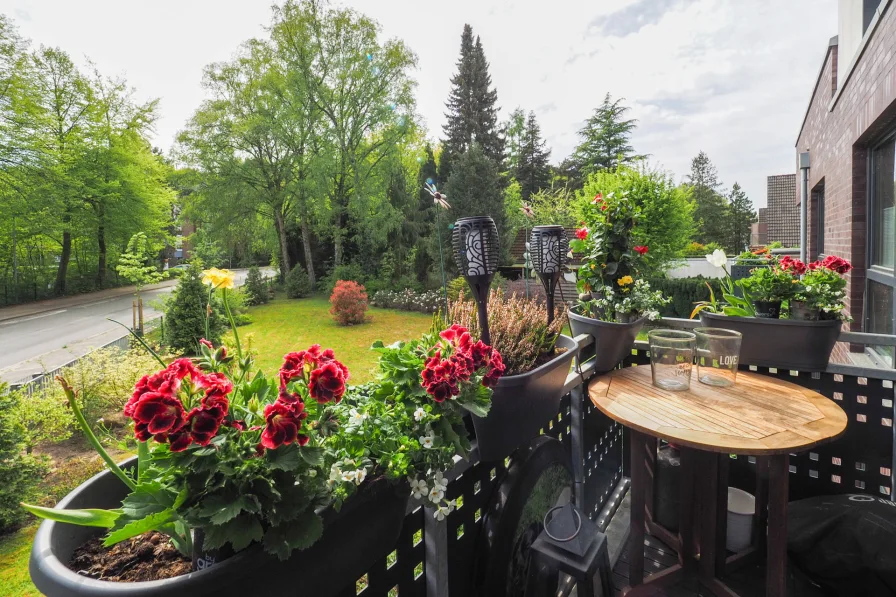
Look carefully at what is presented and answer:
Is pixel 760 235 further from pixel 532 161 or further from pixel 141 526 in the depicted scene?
pixel 141 526

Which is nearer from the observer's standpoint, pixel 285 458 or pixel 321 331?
pixel 285 458

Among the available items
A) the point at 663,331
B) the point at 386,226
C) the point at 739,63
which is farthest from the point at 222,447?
the point at 386,226

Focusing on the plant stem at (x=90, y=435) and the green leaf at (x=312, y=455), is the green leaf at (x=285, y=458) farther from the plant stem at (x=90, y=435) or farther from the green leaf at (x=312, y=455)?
the plant stem at (x=90, y=435)

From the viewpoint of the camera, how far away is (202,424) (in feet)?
1.46

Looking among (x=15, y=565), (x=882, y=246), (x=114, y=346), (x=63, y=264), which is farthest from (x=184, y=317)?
(x=63, y=264)

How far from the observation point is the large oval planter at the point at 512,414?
924mm

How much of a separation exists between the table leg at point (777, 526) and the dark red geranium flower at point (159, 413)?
4.78ft

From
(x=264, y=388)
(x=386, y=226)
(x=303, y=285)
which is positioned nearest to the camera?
(x=264, y=388)

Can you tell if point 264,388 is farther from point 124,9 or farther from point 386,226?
point 386,226

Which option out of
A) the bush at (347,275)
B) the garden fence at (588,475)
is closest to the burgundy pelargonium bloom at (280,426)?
the garden fence at (588,475)

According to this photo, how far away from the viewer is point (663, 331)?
1.40 metres

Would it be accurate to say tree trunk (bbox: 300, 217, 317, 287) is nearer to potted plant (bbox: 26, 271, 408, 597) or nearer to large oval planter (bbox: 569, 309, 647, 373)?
large oval planter (bbox: 569, 309, 647, 373)

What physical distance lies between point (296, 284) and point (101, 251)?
5.57 meters

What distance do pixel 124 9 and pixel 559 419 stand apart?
4523 millimetres
